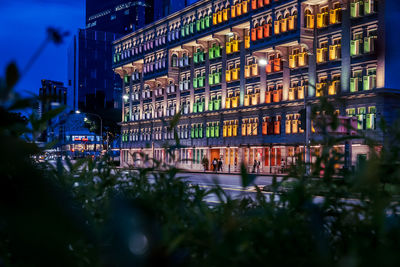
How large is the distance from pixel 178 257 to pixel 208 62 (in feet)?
165

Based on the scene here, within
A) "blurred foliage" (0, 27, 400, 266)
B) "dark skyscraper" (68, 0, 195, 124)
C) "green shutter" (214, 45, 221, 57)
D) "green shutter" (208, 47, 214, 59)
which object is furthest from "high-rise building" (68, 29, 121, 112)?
"blurred foliage" (0, 27, 400, 266)

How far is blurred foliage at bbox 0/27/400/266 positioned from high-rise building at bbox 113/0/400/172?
23753 mm

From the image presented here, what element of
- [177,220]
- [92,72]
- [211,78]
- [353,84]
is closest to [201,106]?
[211,78]

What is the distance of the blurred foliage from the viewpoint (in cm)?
68

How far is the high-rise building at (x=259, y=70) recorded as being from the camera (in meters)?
33.1

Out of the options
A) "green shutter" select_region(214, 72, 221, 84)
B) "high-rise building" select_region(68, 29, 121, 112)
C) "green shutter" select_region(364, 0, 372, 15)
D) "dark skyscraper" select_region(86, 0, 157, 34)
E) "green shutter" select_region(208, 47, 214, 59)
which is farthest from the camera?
"dark skyscraper" select_region(86, 0, 157, 34)

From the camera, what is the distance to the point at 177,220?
176 centimetres

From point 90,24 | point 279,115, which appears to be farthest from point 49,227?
point 90,24

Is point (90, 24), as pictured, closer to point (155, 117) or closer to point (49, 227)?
point (155, 117)

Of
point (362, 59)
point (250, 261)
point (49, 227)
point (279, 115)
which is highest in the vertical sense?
point (362, 59)

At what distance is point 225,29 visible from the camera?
46.7m

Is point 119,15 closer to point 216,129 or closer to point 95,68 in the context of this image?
point 95,68

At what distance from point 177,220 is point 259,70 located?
42.4 metres

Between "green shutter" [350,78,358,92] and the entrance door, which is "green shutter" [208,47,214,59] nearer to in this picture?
the entrance door
